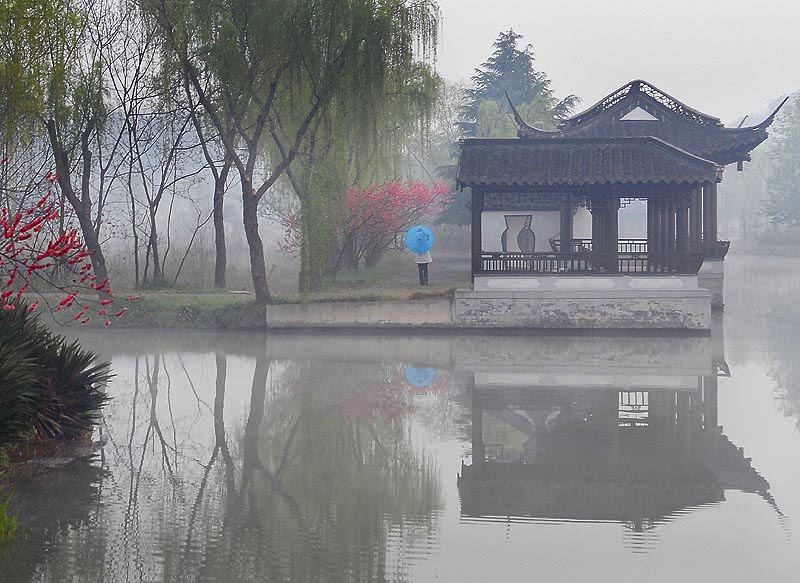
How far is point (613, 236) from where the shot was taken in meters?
23.5

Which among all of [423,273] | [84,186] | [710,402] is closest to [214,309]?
[84,186]

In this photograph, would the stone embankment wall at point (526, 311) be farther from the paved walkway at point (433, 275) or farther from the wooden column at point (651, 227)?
the paved walkway at point (433, 275)

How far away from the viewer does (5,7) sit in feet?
43.9

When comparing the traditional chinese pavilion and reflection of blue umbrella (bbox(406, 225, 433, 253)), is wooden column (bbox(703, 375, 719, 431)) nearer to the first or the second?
the traditional chinese pavilion

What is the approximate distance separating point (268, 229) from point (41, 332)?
71.5m

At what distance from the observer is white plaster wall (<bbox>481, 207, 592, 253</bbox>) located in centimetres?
3119

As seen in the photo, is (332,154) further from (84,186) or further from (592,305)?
(592,305)

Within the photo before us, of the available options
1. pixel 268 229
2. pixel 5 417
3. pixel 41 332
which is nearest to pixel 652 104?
pixel 41 332

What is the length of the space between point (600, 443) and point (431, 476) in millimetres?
2319

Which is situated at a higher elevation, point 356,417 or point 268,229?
point 268,229

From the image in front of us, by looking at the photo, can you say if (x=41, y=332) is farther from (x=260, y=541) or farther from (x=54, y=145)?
(x=54, y=145)

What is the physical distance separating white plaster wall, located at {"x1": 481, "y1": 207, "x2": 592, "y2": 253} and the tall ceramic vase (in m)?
0.12

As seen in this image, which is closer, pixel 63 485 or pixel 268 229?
pixel 63 485

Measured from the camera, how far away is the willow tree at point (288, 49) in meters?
22.3
